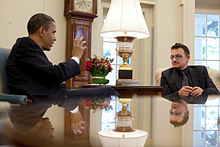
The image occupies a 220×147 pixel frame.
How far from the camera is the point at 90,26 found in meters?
4.17

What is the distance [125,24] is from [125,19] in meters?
0.06

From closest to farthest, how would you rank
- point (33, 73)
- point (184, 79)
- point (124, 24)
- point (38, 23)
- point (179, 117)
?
point (179, 117)
point (33, 73)
point (38, 23)
point (124, 24)
point (184, 79)

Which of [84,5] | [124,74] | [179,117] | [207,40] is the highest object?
[84,5]

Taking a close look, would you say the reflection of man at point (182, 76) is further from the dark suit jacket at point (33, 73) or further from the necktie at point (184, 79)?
the dark suit jacket at point (33, 73)

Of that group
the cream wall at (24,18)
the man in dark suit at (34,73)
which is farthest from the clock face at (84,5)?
the man in dark suit at (34,73)

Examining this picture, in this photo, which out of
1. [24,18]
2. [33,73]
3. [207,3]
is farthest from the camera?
[207,3]

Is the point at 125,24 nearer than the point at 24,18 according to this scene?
Yes

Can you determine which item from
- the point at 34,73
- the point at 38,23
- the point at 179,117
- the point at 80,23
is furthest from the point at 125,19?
the point at 179,117

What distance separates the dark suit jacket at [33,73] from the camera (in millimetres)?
1592

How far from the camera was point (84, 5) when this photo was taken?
407cm

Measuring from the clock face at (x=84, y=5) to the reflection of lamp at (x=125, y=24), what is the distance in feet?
4.59

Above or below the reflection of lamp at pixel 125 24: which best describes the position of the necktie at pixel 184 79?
below

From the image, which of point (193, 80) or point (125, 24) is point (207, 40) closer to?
point (193, 80)

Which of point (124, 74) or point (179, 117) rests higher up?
point (124, 74)
